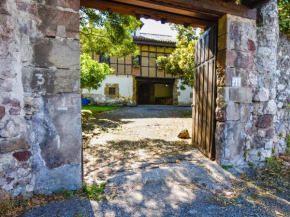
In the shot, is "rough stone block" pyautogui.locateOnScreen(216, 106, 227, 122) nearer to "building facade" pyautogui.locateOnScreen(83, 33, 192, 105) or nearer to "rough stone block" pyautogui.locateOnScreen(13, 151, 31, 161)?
"rough stone block" pyautogui.locateOnScreen(13, 151, 31, 161)

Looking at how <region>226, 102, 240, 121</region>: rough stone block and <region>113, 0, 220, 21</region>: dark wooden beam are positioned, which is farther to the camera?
<region>226, 102, 240, 121</region>: rough stone block

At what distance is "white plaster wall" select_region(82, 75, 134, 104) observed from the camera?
16.0 m

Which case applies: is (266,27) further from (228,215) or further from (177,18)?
(228,215)

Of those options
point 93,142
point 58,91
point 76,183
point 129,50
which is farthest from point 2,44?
point 129,50

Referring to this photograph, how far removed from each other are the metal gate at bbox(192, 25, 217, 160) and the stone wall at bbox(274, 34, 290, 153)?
123 centimetres

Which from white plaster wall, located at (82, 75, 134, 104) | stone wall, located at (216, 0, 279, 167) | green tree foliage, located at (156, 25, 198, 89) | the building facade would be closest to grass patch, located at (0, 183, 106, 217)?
stone wall, located at (216, 0, 279, 167)

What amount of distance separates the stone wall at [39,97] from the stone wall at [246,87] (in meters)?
2.18

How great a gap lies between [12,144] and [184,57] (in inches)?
320

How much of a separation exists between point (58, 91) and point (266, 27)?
337 cm

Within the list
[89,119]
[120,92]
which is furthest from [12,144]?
[120,92]

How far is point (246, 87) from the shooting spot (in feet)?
9.59

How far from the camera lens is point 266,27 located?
300 centimetres

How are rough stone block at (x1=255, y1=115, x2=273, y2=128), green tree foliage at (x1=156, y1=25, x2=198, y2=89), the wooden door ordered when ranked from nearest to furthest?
rough stone block at (x1=255, y1=115, x2=273, y2=128)
green tree foliage at (x1=156, y1=25, x2=198, y2=89)
the wooden door

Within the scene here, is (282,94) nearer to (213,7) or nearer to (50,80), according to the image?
(213,7)
